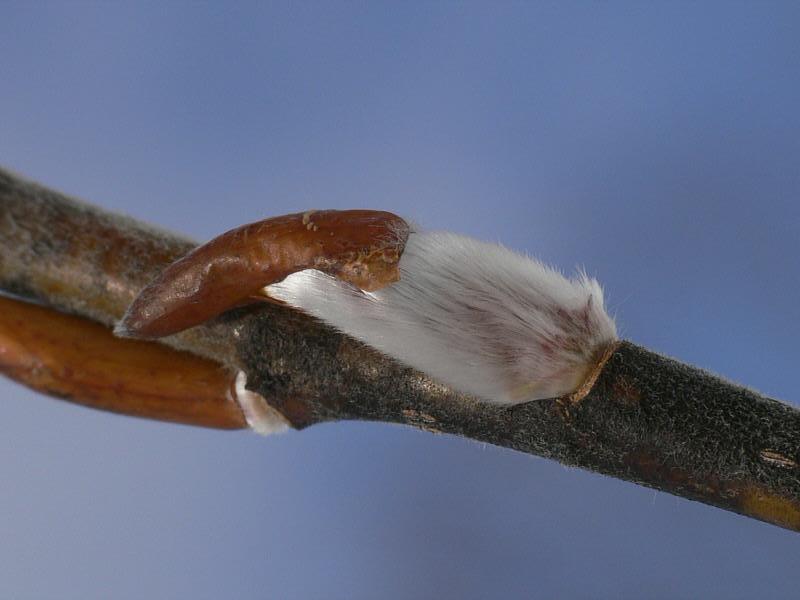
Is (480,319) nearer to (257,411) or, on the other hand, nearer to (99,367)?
(257,411)

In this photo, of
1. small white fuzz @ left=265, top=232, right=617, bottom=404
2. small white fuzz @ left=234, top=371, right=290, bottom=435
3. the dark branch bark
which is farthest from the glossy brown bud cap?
small white fuzz @ left=234, top=371, right=290, bottom=435

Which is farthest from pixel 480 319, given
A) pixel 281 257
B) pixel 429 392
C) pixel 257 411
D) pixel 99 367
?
pixel 99 367

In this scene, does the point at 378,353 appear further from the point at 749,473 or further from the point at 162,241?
the point at 749,473

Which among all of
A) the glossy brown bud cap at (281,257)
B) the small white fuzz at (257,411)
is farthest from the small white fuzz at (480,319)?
the small white fuzz at (257,411)

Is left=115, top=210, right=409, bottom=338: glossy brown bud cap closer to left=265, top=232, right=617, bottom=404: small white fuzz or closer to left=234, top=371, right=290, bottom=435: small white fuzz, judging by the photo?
left=265, top=232, right=617, bottom=404: small white fuzz

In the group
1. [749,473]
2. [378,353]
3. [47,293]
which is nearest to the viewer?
[749,473]

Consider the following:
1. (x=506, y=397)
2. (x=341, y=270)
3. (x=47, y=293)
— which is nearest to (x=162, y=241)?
(x=47, y=293)
